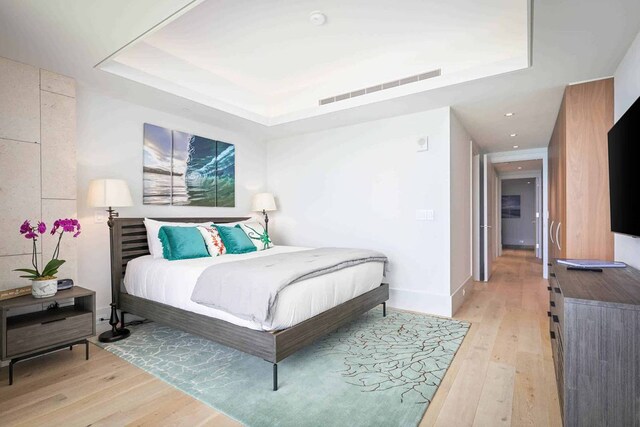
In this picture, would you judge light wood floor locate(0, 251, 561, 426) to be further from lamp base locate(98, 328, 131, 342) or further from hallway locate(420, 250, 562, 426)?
lamp base locate(98, 328, 131, 342)

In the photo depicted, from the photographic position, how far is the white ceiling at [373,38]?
1.92 m

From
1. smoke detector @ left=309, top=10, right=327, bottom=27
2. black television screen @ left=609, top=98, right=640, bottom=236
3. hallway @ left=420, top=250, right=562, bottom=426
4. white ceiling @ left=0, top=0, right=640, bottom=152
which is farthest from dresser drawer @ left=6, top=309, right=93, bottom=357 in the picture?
black television screen @ left=609, top=98, right=640, bottom=236

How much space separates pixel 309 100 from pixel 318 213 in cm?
157

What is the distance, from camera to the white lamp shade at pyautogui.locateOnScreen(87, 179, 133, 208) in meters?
2.88

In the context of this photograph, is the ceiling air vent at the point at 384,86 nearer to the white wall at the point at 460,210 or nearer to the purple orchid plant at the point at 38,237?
the white wall at the point at 460,210

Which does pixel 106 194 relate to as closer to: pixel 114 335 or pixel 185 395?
pixel 114 335

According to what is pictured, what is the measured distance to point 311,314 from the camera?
2.38m

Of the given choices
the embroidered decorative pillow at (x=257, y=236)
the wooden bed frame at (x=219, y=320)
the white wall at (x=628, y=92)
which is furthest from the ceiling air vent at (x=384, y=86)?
the wooden bed frame at (x=219, y=320)

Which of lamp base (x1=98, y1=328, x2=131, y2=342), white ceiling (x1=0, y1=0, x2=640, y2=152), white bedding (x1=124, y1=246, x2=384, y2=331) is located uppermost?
white ceiling (x1=0, y1=0, x2=640, y2=152)

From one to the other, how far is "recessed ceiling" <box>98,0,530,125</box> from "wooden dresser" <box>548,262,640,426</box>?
1902 millimetres

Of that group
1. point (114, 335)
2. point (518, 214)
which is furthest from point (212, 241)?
point (518, 214)

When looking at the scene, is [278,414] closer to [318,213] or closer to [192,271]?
[192,271]

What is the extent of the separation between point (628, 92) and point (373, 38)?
201 centimetres

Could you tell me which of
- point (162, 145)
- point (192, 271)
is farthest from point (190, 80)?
point (192, 271)
